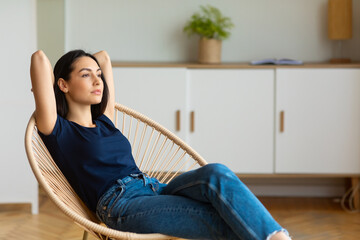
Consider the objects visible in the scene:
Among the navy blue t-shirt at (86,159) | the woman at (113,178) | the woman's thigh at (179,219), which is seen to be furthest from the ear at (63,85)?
the woman's thigh at (179,219)

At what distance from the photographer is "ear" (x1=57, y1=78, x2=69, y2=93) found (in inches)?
88.9

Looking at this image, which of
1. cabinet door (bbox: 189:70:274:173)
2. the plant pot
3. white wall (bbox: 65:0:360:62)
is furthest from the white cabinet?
white wall (bbox: 65:0:360:62)

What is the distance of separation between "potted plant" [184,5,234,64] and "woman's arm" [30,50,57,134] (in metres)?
2.00

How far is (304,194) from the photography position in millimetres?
4242

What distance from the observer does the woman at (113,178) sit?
1878 millimetres

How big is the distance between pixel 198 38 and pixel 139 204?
7.88ft

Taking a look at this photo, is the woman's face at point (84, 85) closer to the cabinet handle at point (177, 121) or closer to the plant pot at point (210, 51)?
the cabinet handle at point (177, 121)

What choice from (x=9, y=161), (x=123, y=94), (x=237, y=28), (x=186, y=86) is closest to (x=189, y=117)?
(x=186, y=86)

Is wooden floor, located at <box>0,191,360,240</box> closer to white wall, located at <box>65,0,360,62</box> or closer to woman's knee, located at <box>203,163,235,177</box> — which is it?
white wall, located at <box>65,0,360,62</box>

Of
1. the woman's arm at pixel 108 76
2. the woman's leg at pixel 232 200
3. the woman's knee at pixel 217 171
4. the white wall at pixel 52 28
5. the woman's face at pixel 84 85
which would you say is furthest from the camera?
the white wall at pixel 52 28

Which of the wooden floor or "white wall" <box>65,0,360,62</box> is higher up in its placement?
"white wall" <box>65,0,360,62</box>

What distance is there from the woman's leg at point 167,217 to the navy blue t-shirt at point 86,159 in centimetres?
11

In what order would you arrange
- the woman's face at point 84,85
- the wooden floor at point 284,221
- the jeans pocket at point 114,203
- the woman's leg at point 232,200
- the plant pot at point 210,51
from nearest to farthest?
the woman's leg at point 232,200, the jeans pocket at point 114,203, the woman's face at point 84,85, the wooden floor at point 284,221, the plant pot at point 210,51

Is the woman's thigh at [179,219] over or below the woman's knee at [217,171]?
below
